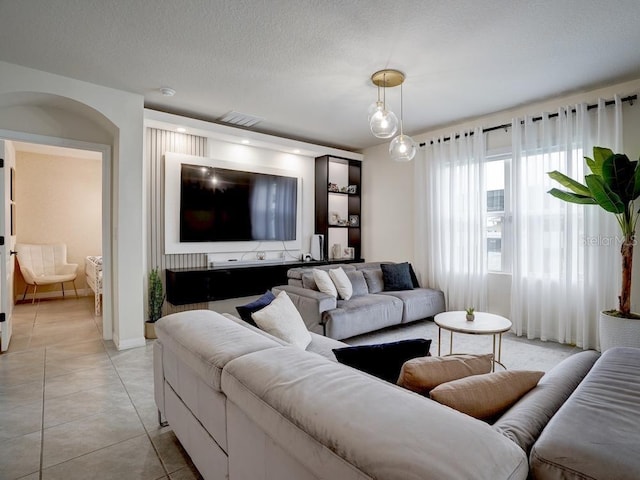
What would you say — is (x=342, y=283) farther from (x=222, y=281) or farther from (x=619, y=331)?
(x=619, y=331)

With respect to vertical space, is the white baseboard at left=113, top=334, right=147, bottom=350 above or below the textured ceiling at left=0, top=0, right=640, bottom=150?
below

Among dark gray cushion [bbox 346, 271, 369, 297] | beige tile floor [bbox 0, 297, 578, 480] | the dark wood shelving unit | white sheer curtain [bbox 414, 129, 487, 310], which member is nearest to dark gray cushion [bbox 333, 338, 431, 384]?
beige tile floor [bbox 0, 297, 578, 480]

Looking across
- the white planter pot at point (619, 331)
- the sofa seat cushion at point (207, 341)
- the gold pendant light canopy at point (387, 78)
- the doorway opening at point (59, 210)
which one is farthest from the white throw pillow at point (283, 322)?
the doorway opening at point (59, 210)

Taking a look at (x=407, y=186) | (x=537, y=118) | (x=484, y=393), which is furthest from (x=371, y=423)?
(x=407, y=186)

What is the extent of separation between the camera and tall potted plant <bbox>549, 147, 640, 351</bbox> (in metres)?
2.90

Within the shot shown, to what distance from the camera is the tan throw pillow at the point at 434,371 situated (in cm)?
118

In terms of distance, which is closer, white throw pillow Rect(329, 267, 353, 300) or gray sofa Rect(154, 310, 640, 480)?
gray sofa Rect(154, 310, 640, 480)

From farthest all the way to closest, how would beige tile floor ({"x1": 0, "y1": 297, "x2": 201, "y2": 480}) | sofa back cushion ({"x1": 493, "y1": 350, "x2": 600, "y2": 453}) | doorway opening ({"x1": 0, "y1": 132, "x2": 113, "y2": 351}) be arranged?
1. doorway opening ({"x1": 0, "y1": 132, "x2": 113, "y2": 351})
2. beige tile floor ({"x1": 0, "y1": 297, "x2": 201, "y2": 480})
3. sofa back cushion ({"x1": 493, "y1": 350, "x2": 600, "y2": 453})

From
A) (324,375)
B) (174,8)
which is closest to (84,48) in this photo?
(174,8)

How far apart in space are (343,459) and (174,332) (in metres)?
1.21

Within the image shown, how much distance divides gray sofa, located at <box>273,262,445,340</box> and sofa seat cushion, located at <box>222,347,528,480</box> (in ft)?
7.97

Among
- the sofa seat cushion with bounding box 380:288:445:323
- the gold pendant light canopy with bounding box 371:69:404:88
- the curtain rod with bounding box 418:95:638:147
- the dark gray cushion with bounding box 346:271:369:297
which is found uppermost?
the gold pendant light canopy with bounding box 371:69:404:88

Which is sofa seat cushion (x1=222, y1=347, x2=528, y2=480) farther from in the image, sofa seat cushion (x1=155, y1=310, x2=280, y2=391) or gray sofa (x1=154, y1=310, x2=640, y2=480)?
sofa seat cushion (x1=155, y1=310, x2=280, y2=391)

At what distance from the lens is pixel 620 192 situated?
2.96 meters
